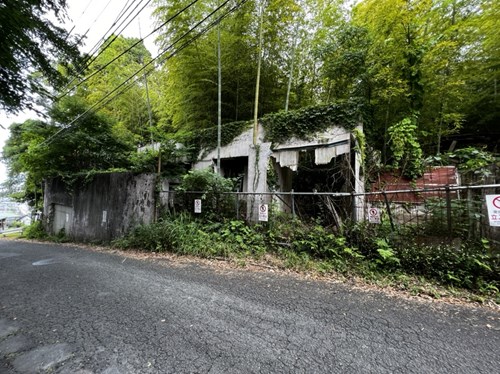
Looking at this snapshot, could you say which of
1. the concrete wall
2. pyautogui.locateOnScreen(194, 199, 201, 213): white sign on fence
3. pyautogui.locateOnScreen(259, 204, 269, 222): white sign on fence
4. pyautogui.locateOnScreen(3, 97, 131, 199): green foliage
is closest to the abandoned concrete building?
the concrete wall

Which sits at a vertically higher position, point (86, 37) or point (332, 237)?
point (86, 37)

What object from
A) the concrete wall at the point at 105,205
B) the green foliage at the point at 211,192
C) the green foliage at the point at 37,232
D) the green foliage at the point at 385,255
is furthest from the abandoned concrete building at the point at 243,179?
the green foliage at the point at 37,232

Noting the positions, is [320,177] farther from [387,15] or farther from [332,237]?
[387,15]

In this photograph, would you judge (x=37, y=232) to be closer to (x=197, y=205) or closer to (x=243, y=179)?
(x=197, y=205)

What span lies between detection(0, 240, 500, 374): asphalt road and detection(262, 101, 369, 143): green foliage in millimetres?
4558

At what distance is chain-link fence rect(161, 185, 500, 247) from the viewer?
3434 mm

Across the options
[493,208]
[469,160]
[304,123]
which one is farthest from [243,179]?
[469,160]

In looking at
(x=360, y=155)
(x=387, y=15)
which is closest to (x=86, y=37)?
(x=360, y=155)

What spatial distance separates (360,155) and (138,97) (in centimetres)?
1125

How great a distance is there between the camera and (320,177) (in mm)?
8492

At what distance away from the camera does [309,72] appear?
9.63 metres

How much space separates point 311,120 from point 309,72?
396 cm

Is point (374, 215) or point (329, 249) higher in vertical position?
point (374, 215)

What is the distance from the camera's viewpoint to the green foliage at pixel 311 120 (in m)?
6.39
